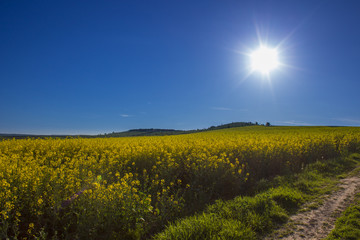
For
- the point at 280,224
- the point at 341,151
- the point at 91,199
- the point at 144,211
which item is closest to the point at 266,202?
the point at 280,224

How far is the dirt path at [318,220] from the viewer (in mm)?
4039

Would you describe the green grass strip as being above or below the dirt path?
above

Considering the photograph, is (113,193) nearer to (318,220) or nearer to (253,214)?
(253,214)

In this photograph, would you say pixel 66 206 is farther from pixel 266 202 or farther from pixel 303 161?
pixel 303 161

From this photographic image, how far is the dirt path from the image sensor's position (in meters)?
4.04

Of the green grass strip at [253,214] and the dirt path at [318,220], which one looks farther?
the dirt path at [318,220]

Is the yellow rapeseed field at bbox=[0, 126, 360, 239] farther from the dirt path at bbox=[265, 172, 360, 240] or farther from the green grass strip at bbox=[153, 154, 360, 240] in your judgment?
the dirt path at bbox=[265, 172, 360, 240]

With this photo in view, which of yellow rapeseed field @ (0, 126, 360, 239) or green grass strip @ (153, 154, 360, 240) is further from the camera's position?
yellow rapeseed field @ (0, 126, 360, 239)

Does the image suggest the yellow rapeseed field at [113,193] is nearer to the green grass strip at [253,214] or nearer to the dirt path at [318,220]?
the green grass strip at [253,214]

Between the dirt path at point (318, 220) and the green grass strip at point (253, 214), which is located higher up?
the green grass strip at point (253, 214)

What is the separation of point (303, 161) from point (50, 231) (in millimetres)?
11567

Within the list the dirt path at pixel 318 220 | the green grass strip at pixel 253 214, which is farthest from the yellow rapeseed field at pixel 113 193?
the dirt path at pixel 318 220

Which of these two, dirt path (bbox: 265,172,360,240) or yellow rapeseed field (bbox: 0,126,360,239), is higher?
yellow rapeseed field (bbox: 0,126,360,239)

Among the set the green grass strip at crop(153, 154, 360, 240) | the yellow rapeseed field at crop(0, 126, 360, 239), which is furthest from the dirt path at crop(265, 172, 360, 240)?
the yellow rapeseed field at crop(0, 126, 360, 239)
